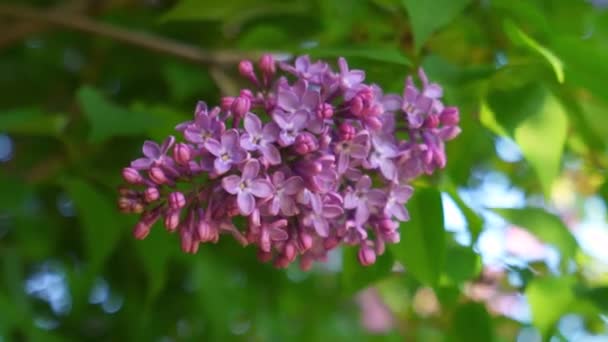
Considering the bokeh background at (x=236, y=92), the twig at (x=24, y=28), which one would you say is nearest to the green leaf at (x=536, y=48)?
the bokeh background at (x=236, y=92)

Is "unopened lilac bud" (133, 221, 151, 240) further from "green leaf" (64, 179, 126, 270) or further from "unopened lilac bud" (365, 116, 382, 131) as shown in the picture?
"green leaf" (64, 179, 126, 270)

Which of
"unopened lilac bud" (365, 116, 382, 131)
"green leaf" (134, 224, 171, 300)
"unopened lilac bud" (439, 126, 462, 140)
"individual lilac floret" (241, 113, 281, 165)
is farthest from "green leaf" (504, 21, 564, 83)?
"green leaf" (134, 224, 171, 300)

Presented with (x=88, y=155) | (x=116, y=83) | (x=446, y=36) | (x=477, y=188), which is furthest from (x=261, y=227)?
(x=477, y=188)

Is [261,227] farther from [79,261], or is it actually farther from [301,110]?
[79,261]

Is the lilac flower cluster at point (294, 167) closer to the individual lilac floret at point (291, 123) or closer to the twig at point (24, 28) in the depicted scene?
the individual lilac floret at point (291, 123)

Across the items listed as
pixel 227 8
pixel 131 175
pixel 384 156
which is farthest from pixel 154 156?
pixel 227 8

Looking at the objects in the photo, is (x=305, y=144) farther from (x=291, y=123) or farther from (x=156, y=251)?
(x=156, y=251)
